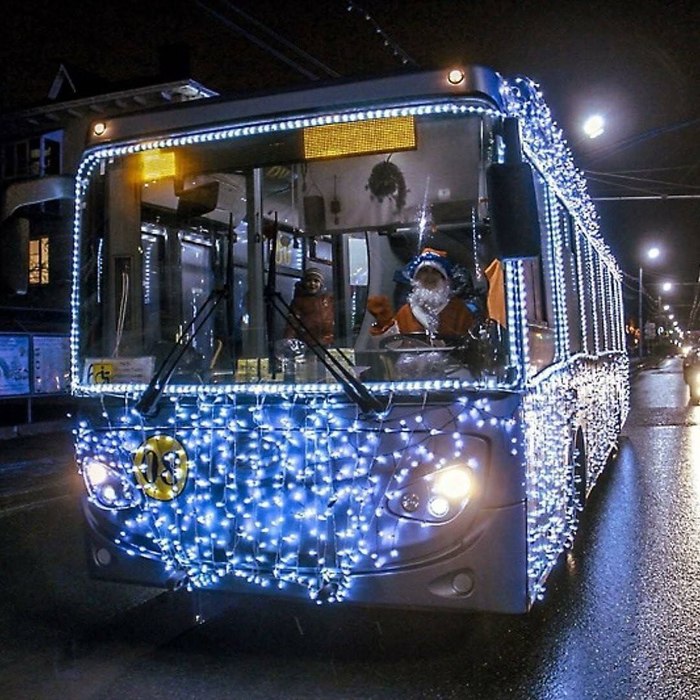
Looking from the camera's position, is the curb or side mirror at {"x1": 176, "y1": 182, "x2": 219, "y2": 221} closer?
side mirror at {"x1": 176, "y1": 182, "x2": 219, "y2": 221}

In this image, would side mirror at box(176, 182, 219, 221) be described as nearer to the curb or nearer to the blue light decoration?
the blue light decoration

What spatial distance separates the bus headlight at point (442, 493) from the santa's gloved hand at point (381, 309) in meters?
1.02

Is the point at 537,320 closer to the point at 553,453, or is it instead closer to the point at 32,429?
A: the point at 553,453

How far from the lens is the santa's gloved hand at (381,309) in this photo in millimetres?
4793

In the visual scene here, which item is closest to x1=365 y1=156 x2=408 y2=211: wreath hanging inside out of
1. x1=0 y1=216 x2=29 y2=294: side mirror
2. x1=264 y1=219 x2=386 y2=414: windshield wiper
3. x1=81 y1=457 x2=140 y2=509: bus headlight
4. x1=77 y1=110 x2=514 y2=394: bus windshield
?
x1=77 y1=110 x2=514 y2=394: bus windshield

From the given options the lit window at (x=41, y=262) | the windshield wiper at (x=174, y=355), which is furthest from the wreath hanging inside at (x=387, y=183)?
the lit window at (x=41, y=262)

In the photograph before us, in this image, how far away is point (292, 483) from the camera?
4352mm

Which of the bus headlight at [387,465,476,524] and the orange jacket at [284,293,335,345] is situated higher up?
the orange jacket at [284,293,335,345]

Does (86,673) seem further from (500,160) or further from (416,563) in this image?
(500,160)

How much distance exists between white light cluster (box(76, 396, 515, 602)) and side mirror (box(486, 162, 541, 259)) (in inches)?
29.7

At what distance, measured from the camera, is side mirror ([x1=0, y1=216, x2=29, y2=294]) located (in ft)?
15.1

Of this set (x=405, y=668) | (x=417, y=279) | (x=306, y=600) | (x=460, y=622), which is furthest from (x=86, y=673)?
(x=417, y=279)

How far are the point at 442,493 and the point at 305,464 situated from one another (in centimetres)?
72

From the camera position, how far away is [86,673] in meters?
4.64
